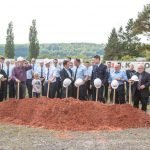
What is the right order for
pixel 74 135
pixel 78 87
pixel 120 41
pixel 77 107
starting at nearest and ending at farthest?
pixel 74 135, pixel 77 107, pixel 78 87, pixel 120 41

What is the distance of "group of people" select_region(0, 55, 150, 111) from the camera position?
19.4 metres

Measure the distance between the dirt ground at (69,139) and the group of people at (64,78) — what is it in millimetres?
3971

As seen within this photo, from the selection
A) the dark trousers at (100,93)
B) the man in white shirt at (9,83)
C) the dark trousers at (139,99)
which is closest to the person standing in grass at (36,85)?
the man in white shirt at (9,83)

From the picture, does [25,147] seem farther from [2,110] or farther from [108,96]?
[108,96]

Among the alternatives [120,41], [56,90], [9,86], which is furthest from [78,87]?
[120,41]

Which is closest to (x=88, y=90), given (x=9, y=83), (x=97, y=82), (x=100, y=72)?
(x=100, y=72)

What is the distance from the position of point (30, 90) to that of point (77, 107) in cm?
734

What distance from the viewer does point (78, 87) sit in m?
20.9

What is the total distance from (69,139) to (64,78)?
276 inches

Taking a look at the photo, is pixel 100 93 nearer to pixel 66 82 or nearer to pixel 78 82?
pixel 78 82

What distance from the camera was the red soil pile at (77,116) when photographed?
1587 centimetres

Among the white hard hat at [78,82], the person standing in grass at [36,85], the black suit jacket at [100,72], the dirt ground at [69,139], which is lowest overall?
the dirt ground at [69,139]

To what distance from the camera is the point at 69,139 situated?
13602 millimetres

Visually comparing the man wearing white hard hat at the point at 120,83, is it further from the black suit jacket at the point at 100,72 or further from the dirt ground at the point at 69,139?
the dirt ground at the point at 69,139
